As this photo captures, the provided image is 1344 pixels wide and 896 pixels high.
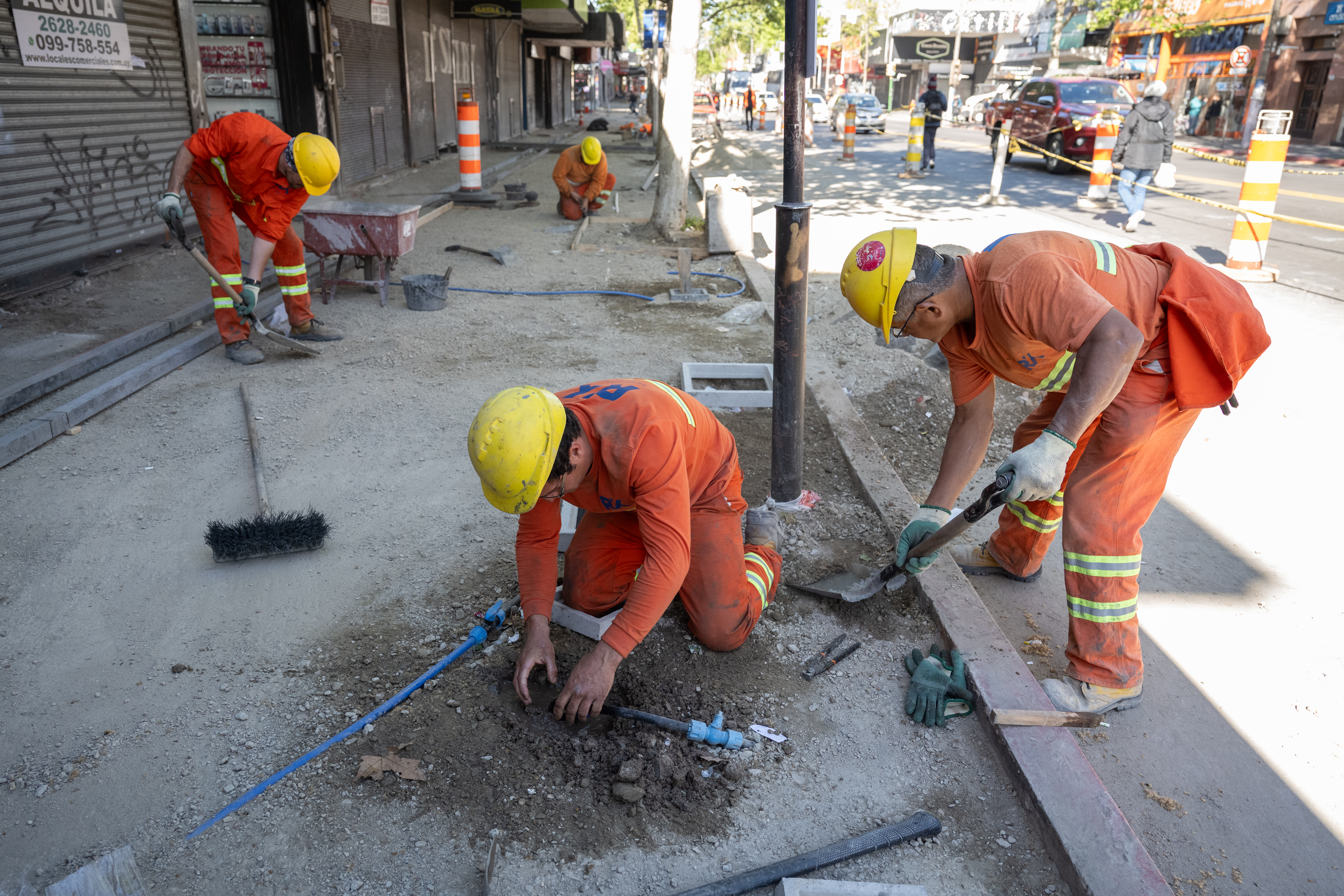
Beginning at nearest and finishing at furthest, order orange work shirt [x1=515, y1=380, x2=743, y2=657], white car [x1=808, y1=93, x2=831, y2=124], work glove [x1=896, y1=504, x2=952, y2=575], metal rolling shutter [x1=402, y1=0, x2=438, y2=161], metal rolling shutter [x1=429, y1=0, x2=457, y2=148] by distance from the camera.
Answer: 1. orange work shirt [x1=515, y1=380, x2=743, y2=657]
2. work glove [x1=896, y1=504, x2=952, y2=575]
3. metal rolling shutter [x1=402, y1=0, x2=438, y2=161]
4. metal rolling shutter [x1=429, y1=0, x2=457, y2=148]
5. white car [x1=808, y1=93, x2=831, y2=124]

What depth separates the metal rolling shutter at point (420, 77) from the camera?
1578 centimetres

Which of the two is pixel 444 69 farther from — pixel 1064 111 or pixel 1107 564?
pixel 1107 564

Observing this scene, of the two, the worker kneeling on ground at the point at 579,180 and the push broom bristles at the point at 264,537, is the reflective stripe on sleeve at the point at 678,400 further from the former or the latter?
the worker kneeling on ground at the point at 579,180

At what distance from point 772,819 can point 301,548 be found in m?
2.22

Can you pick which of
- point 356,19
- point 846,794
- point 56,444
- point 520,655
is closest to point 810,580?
point 846,794

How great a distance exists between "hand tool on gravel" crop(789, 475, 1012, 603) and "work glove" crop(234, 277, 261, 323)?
13.3ft

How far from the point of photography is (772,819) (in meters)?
2.41

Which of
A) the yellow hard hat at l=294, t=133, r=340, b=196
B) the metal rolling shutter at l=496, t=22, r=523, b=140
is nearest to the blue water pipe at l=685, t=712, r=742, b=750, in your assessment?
the yellow hard hat at l=294, t=133, r=340, b=196

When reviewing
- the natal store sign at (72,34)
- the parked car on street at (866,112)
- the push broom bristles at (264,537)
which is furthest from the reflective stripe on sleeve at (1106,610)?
the parked car on street at (866,112)

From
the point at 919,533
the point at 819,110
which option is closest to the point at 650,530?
the point at 919,533

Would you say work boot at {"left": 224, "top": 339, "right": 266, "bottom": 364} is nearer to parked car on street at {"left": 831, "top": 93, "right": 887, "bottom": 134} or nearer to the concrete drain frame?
the concrete drain frame

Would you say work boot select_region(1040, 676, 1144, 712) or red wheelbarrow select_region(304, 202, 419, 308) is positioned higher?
red wheelbarrow select_region(304, 202, 419, 308)

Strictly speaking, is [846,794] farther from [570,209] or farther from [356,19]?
[356,19]

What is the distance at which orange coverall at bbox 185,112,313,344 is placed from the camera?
5.29 metres
